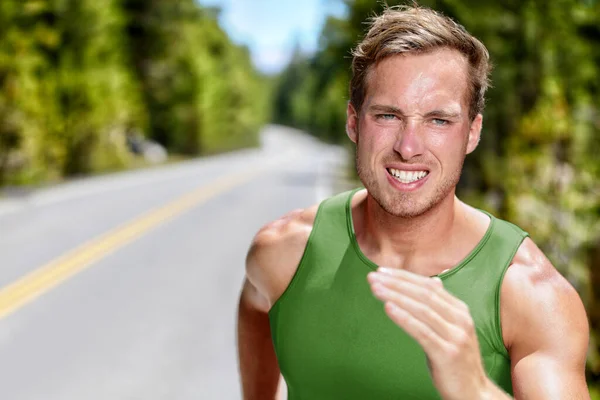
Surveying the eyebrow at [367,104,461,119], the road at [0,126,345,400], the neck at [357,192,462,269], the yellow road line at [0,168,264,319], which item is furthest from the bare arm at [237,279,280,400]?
the yellow road line at [0,168,264,319]

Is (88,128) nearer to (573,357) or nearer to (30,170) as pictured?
(30,170)

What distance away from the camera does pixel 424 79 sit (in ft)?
5.64

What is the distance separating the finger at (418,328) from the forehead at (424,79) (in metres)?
0.47

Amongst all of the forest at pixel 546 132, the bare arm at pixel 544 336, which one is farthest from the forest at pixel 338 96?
the bare arm at pixel 544 336

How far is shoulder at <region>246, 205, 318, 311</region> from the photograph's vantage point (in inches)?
76.3

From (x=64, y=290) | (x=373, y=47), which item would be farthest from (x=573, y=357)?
(x=64, y=290)

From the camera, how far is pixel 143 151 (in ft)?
177

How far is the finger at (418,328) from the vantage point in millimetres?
1413

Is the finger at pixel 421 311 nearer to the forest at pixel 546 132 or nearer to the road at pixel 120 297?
the forest at pixel 546 132

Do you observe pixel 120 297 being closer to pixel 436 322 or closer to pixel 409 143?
pixel 409 143

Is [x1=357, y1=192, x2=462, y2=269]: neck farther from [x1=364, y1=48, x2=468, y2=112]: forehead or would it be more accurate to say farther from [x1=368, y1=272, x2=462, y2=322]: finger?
[x1=368, y1=272, x2=462, y2=322]: finger

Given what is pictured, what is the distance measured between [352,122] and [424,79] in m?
0.23

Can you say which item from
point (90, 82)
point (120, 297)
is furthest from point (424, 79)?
point (90, 82)

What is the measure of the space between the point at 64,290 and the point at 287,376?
1068cm
